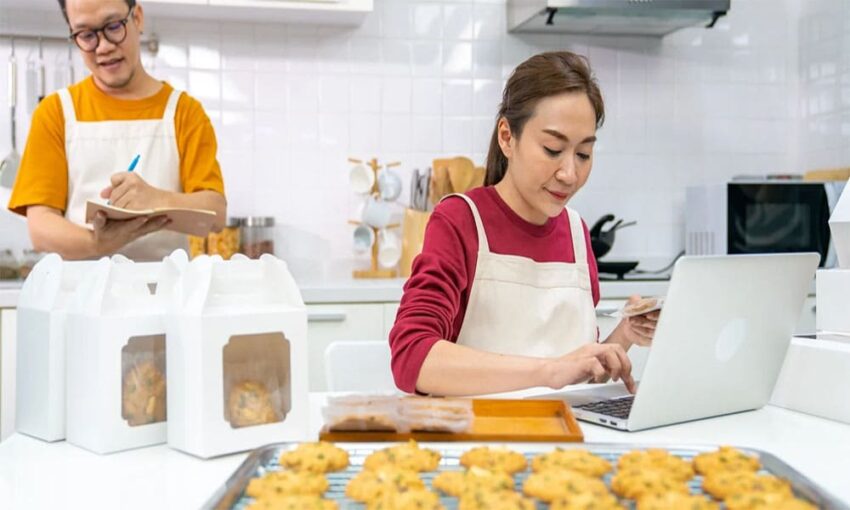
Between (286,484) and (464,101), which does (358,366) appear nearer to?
(286,484)

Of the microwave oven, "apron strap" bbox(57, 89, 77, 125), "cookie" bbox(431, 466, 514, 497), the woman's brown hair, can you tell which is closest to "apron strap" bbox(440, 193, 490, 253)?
the woman's brown hair

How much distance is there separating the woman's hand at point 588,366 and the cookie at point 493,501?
48 centimetres

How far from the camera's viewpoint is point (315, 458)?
860 millimetres

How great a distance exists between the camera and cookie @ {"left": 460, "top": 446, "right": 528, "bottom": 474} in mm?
852

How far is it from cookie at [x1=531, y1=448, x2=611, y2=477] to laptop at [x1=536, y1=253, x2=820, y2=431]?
238 millimetres

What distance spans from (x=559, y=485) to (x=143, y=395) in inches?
19.7

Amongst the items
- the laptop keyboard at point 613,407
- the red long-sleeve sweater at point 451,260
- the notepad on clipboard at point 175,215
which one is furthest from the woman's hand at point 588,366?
the notepad on clipboard at point 175,215

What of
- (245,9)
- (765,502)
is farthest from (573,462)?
(245,9)

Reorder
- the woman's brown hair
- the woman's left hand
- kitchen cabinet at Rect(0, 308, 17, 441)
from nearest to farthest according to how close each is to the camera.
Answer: the woman's left hand < the woman's brown hair < kitchen cabinet at Rect(0, 308, 17, 441)

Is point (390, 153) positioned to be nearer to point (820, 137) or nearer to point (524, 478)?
point (820, 137)

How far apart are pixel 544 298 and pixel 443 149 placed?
5.32 ft

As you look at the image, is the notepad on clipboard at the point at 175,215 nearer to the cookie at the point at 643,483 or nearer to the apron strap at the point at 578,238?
the apron strap at the point at 578,238

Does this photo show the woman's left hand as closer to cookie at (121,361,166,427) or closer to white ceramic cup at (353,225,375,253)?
cookie at (121,361,166,427)

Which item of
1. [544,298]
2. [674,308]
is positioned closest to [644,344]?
[544,298]
